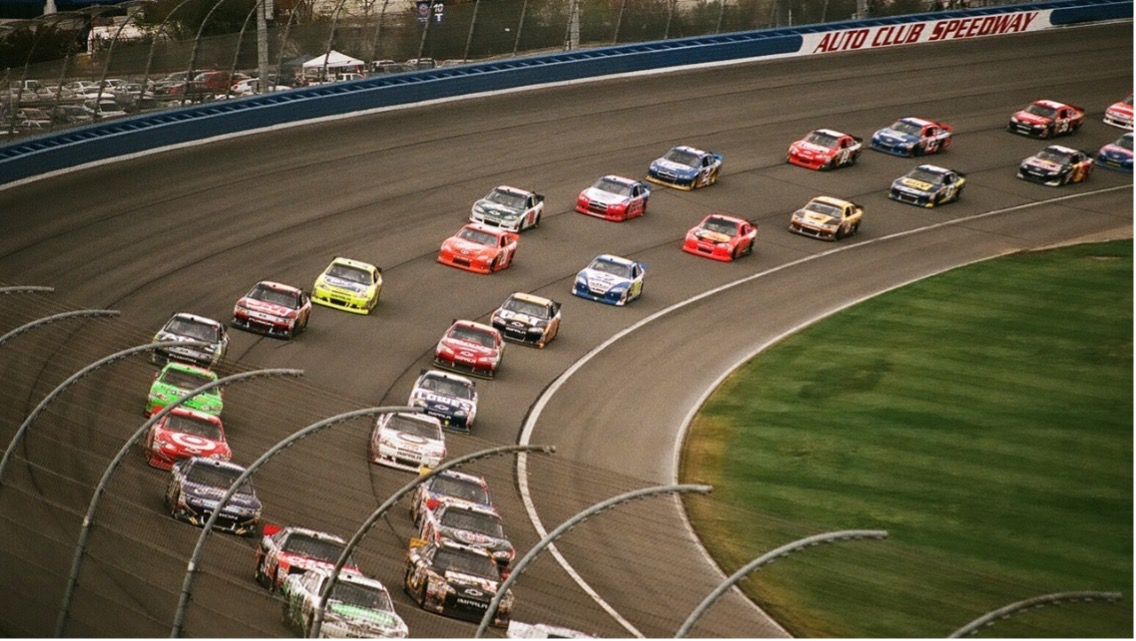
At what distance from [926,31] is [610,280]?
1308 inches

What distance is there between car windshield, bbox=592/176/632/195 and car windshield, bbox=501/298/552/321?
10885 millimetres

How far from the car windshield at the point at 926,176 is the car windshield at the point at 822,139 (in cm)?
309

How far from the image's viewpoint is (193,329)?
135 ft

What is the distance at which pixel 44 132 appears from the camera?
5350cm

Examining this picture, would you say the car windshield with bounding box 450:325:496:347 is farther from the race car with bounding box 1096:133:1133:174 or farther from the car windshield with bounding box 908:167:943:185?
the race car with bounding box 1096:133:1133:174

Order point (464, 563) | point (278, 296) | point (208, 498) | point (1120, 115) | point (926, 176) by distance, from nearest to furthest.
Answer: point (464, 563)
point (208, 498)
point (278, 296)
point (926, 176)
point (1120, 115)

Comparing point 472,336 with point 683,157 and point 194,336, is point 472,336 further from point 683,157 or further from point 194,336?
point 683,157

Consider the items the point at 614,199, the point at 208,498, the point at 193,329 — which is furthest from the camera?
the point at 614,199

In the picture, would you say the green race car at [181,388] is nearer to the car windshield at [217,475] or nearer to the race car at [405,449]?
the race car at [405,449]

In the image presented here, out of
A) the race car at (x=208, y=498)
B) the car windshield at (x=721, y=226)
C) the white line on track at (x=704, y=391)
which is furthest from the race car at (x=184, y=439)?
the car windshield at (x=721, y=226)

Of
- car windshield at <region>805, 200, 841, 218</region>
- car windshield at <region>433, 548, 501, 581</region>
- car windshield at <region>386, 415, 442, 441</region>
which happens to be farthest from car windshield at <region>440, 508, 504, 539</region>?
car windshield at <region>805, 200, 841, 218</region>

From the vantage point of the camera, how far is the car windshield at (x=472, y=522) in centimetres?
3262

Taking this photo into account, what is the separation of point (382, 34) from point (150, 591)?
138ft

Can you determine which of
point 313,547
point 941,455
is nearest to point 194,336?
point 313,547
